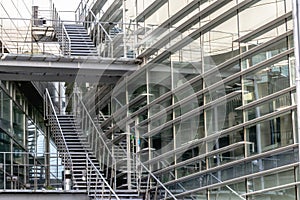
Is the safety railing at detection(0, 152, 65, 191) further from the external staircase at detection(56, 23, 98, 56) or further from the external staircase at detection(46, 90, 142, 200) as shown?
the external staircase at detection(56, 23, 98, 56)

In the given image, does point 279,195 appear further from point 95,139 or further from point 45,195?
point 95,139

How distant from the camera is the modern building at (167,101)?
16484 millimetres

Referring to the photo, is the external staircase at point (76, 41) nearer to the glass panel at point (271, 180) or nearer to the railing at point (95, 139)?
the railing at point (95, 139)

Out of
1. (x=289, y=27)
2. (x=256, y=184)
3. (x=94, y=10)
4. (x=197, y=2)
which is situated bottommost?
(x=256, y=184)

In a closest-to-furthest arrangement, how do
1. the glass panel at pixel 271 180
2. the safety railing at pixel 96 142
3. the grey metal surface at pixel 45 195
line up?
the glass panel at pixel 271 180 < the grey metal surface at pixel 45 195 < the safety railing at pixel 96 142

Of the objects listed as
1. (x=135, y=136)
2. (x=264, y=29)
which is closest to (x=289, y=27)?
(x=264, y=29)

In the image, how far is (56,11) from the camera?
31812 millimetres

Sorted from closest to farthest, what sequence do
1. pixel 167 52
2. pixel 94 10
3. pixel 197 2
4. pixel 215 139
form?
pixel 215 139 < pixel 197 2 < pixel 167 52 < pixel 94 10

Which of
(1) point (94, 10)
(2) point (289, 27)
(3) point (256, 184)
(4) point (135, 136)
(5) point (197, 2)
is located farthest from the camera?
(1) point (94, 10)

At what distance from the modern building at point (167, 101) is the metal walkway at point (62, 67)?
0.03 meters

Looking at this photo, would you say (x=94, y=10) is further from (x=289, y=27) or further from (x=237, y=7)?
(x=289, y=27)

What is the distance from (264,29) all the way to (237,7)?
1332 millimetres

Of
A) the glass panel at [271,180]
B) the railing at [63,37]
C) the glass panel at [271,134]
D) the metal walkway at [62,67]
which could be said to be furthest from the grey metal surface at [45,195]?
the glass panel at [271,134]

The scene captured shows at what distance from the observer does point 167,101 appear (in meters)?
21.9
